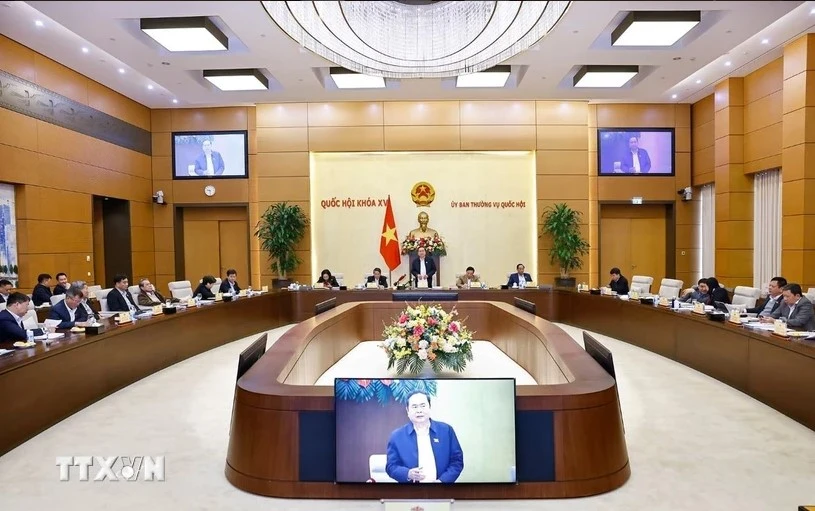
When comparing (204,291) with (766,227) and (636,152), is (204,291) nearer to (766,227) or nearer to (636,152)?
(636,152)

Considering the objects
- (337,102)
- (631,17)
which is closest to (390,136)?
(337,102)

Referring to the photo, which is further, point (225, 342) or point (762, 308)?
point (225, 342)

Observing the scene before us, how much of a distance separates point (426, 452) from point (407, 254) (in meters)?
8.85

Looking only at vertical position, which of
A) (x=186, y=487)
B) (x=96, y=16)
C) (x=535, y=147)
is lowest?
(x=186, y=487)

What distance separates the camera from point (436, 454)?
8.74ft

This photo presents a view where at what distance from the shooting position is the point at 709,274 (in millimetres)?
11484

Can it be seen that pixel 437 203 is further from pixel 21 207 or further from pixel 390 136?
pixel 21 207

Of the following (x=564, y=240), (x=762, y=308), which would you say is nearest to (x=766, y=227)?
(x=564, y=240)

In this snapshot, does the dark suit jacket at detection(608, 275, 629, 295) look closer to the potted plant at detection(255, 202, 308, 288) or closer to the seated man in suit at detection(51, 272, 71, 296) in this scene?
the potted plant at detection(255, 202, 308, 288)

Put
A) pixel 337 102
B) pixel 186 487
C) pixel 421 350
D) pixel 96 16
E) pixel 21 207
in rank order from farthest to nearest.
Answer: pixel 337 102 → pixel 21 207 → pixel 96 16 → pixel 421 350 → pixel 186 487

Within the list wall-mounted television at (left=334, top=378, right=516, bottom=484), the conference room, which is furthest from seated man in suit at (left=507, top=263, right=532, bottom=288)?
wall-mounted television at (left=334, top=378, right=516, bottom=484)

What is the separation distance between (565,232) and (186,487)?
940 centimetres

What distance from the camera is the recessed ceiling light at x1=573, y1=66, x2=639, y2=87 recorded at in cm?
873

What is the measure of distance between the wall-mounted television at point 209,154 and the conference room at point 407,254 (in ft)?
0.17
